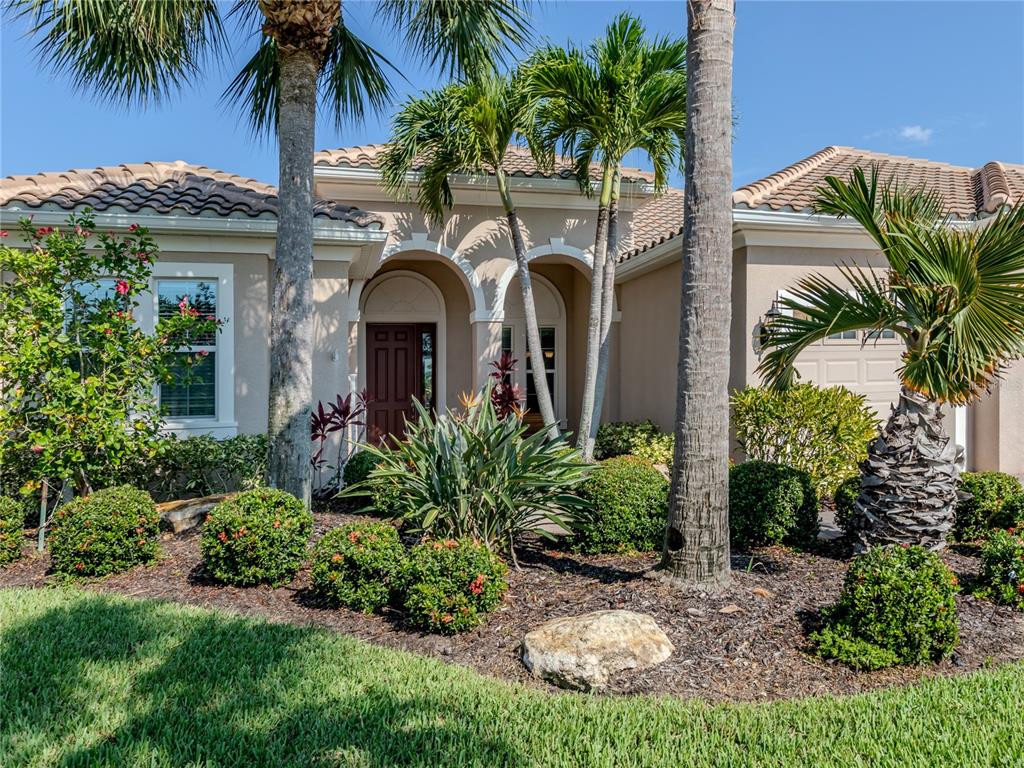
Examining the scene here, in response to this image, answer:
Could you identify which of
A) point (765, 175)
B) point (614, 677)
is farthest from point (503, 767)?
point (765, 175)

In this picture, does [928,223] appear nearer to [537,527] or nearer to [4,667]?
[537,527]

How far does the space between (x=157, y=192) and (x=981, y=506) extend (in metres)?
11.1

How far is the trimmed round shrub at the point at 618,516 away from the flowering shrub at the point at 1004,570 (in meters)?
2.47

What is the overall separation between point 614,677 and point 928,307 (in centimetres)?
421

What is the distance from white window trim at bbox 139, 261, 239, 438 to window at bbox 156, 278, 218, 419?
3.1 inches

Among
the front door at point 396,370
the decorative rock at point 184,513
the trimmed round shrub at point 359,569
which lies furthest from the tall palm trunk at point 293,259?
the front door at point 396,370

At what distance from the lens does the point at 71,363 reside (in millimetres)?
7070

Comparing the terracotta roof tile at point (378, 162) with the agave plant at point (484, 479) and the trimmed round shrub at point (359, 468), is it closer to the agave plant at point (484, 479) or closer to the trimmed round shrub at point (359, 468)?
the trimmed round shrub at point (359, 468)

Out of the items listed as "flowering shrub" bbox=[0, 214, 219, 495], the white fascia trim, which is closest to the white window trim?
the white fascia trim

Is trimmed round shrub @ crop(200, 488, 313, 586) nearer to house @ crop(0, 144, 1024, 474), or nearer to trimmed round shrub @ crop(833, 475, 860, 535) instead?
house @ crop(0, 144, 1024, 474)

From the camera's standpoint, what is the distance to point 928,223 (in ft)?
19.9

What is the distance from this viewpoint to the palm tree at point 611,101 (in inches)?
352

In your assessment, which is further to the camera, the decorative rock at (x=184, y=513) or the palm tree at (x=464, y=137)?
the palm tree at (x=464, y=137)

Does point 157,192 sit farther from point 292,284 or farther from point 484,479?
point 484,479
